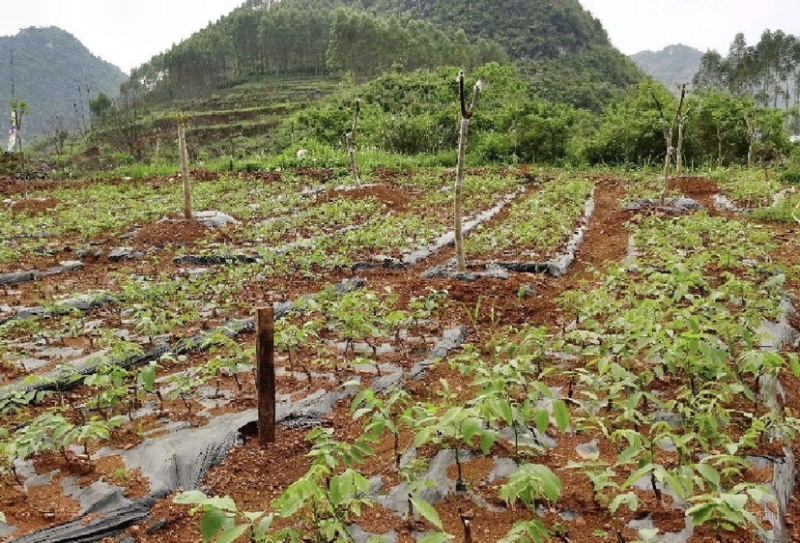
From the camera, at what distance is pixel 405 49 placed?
6141cm

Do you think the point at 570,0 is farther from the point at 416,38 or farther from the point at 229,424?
the point at 229,424

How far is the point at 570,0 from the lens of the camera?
297ft

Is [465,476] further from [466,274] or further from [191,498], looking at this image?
[466,274]

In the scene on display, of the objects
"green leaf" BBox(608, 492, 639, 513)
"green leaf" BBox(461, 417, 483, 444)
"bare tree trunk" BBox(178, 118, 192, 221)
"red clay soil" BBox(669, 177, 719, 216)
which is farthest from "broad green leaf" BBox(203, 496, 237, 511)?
"red clay soil" BBox(669, 177, 719, 216)

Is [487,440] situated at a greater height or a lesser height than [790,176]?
lesser

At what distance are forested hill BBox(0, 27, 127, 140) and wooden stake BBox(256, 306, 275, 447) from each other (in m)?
106

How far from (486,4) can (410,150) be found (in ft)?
230

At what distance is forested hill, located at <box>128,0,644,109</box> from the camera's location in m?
59.8

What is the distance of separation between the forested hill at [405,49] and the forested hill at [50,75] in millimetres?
37349

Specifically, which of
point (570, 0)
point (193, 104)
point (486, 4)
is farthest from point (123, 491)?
point (570, 0)

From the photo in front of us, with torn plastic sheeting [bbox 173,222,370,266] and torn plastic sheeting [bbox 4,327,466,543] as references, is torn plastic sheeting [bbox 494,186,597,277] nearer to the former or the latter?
torn plastic sheeting [bbox 173,222,370,266]

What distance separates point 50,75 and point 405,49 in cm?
9023

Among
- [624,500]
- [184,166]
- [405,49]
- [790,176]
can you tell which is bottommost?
[624,500]

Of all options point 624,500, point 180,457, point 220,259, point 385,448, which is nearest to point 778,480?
point 624,500
